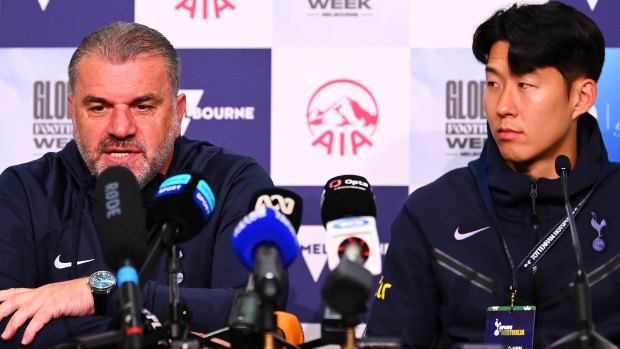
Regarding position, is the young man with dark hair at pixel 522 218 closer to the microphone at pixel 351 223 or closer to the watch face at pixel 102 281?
the watch face at pixel 102 281

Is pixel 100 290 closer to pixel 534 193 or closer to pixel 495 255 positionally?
pixel 495 255

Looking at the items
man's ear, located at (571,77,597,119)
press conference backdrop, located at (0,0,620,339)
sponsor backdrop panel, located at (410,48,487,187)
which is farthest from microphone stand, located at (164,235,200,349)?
sponsor backdrop panel, located at (410,48,487,187)

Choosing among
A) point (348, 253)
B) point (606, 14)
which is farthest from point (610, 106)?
point (348, 253)

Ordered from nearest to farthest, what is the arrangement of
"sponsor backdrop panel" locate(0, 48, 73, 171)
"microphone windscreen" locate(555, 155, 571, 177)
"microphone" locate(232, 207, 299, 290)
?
1. "microphone" locate(232, 207, 299, 290)
2. "microphone windscreen" locate(555, 155, 571, 177)
3. "sponsor backdrop panel" locate(0, 48, 73, 171)

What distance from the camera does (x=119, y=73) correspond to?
275cm

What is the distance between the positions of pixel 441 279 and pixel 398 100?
1092 mm

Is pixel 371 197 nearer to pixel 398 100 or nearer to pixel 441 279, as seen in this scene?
pixel 441 279

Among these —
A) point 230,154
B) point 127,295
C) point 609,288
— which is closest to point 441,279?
point 609,288

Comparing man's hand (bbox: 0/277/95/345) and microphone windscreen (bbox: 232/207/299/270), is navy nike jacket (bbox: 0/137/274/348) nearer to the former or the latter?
man's hand (bbox: 0/277/95/345)

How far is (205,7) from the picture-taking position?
3.56 meters

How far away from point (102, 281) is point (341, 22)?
5.32 feet

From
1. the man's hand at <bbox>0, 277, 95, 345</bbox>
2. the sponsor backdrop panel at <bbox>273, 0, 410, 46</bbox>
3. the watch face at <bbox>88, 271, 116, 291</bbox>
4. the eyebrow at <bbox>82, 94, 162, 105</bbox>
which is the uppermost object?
the sponsor backdrop panel at <bbox>273, 0, 410, 46</bbox>

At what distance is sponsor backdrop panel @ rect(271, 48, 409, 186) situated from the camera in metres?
3.50

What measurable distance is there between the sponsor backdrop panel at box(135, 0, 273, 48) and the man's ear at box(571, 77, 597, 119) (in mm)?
1377
